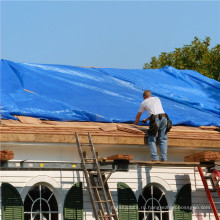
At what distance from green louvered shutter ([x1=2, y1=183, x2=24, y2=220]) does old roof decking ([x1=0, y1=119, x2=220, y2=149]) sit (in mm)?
1150

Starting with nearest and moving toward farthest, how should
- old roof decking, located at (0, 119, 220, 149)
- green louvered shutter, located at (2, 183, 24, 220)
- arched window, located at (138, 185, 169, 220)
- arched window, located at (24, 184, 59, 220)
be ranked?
green louvered shutter, located at (2, 183, 24, 220), old roof decking, located at (0, 119, 220, 149), arched window, located at (24, 184, 59, 220), arched window, located at (138, 185, 169, 220)

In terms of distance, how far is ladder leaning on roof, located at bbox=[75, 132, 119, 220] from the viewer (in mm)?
15164

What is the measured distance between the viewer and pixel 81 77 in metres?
20.7

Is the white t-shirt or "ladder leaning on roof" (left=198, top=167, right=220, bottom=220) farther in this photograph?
"ladder leaning on roof" (left=198, top=167, right=220, bottom=220)

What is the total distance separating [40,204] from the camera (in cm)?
1608

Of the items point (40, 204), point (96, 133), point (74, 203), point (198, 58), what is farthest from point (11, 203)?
point (198, 58)

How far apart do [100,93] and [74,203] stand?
4598mm

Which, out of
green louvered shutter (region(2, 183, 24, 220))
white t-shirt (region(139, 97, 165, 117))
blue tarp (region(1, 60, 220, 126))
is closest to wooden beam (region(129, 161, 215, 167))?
white t-shirt (region(139, 97, 165, 117))

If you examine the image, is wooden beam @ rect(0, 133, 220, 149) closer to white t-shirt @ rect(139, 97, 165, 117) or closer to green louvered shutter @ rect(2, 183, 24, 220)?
white t-shirt @ rect(139, 97, 165, 117)

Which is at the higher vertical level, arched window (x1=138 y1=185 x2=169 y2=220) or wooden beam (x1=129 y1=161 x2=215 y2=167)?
wooden beam (x1=129 y1=161 x2=215 y2=167)

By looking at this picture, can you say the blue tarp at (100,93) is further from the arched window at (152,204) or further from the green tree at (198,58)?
the green tree at (198,58)

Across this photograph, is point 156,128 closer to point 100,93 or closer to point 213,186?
point 213,186

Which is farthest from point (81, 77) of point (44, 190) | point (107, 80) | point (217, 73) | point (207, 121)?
point (217, 73)

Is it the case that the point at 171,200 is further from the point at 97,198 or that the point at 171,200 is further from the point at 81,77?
the point at 81,77
